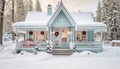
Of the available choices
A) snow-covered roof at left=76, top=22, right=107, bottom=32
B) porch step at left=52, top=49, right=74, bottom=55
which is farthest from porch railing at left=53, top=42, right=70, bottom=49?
snow-covered roof at left=76, top=22, right=107, bottom=32

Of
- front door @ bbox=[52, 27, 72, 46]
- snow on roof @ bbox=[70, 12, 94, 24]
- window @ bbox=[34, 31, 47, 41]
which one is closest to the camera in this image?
front door @ bbox=[52, 27, 72, 46]

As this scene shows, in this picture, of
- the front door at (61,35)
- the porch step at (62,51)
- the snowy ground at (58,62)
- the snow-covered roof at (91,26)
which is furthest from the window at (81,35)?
the snowy ground at (58,62)

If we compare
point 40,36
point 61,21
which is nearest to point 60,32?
point 61,21

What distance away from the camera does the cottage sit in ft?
Answer: 118

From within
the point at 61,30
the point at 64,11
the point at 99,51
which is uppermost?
the point at 64,11

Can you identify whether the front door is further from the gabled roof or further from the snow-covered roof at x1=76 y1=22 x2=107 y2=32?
the snow-covered roof at x1=76 y1=22 x2=107 y2=32

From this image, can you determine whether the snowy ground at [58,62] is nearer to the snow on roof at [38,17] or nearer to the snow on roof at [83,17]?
the snow on roof at [38,17]

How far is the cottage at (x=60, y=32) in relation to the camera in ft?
118

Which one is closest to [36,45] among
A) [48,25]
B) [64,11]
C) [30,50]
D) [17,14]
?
[30,50]

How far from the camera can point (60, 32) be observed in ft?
130

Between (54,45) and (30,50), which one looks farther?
(54,45)

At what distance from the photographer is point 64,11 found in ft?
123

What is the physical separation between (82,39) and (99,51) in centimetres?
529

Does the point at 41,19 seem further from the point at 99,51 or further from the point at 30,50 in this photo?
the point at 99,51
